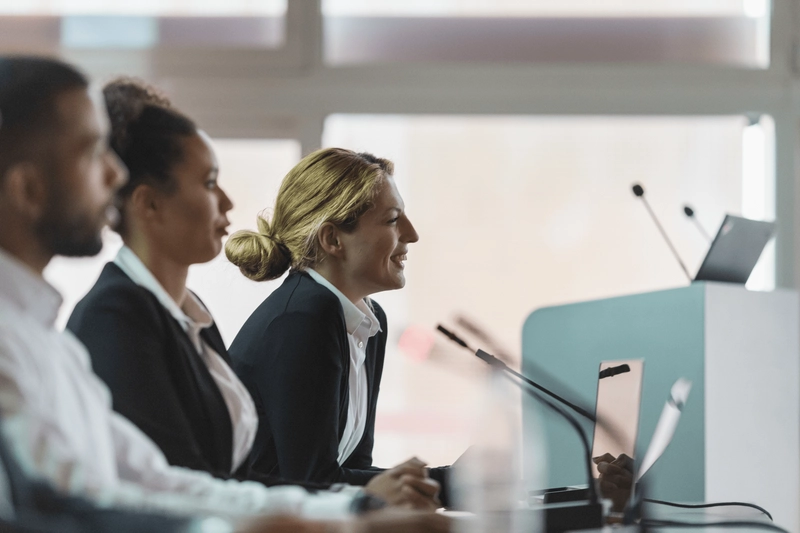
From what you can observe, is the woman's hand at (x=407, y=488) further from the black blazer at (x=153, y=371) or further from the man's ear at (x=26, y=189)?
the man's ear at (x=26, y=189)

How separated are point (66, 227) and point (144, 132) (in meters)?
0.19

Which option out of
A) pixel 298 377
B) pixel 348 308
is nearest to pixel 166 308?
pixel 298 377

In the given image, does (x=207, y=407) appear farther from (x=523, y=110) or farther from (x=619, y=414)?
(x=523, y=110)

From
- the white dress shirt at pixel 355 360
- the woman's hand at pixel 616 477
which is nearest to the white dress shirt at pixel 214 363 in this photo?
the white dress shirt at pixel 355 360

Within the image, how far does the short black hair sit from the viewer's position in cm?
91

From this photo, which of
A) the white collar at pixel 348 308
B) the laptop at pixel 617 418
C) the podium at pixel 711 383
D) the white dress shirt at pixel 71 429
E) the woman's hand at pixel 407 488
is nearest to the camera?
the white dress shirt at pixel 71 429

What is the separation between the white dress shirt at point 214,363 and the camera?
1082 millimetres

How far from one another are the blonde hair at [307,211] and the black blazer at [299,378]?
0.14 feet

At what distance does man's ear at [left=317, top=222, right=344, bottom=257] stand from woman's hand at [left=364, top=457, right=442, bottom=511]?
0.44 m

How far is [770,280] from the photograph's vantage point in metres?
3.71

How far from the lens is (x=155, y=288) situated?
1084 mm

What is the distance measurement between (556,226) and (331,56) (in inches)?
47.2

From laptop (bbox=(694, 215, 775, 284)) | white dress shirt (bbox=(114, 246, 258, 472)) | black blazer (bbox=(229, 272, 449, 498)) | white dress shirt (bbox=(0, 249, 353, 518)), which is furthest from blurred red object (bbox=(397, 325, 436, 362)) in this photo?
laptop (bbox=(694, 215, 775, 284))

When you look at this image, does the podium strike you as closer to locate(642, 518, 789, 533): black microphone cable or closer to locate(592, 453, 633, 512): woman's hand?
locate(592, 453, 633, 512): woman's hand
